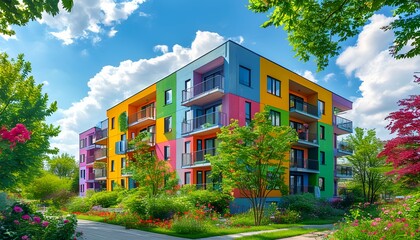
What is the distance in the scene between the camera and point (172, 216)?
16453mm

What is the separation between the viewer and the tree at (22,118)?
10680mm

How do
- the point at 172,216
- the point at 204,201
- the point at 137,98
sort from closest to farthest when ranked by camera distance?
the point at 172,216
the point at 204,201
the point at 137,98

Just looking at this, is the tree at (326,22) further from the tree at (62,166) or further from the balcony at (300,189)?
the tree at (62,166)

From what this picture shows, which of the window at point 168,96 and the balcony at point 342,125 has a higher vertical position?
the window at point 168,96

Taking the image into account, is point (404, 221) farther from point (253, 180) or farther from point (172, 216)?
point (172, 216)

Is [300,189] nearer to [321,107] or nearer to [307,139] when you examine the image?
[307,139]

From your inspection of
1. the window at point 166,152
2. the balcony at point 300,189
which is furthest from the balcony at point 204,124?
the balcony at point 300,189

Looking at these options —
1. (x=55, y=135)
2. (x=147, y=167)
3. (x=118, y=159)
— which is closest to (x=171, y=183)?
(x=147, y=167)

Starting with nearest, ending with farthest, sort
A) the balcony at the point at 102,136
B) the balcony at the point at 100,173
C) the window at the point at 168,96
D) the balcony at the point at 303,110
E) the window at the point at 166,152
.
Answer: the balcony at the point at 303,110 → the window at the point at 166,152 → the window at the point at 168,96 → the balcony at the point at 102,136 → the balcony at the point at 100,173

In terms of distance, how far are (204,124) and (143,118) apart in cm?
1087

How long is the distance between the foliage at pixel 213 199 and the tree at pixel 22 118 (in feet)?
26.6

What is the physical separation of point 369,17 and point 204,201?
13.9m

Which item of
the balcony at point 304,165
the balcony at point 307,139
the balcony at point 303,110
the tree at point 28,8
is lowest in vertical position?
the balcony at point 304,165

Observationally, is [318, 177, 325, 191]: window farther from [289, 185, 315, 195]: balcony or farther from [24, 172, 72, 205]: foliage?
[24, 172, 72, 205]: foliage
